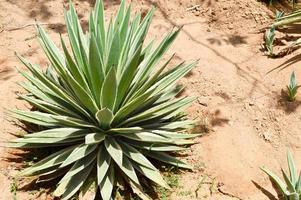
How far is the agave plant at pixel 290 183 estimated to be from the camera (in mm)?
3099

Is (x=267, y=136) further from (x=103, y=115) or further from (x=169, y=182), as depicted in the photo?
(x=103, y=115)

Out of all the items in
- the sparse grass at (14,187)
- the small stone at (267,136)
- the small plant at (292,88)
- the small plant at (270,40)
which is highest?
the small plant at (270,40)

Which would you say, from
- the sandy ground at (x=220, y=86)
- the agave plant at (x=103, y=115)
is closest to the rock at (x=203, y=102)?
the sandy ground at (x=220, y=86)

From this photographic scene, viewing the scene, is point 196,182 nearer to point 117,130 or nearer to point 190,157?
point 190,157

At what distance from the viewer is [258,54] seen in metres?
4.61

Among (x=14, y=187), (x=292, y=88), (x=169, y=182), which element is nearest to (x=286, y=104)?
(x=292, y=88)

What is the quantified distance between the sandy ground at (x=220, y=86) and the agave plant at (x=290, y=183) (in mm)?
131

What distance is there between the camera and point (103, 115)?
2.96 meters

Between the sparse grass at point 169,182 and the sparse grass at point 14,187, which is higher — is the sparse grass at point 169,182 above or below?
below

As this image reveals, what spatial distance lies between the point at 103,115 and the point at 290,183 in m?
1.48

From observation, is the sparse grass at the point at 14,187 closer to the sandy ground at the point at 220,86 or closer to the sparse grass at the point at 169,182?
the sandy ground at the point at 220,86

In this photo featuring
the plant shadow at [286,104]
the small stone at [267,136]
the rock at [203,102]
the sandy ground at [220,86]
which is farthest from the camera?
the rock at [203,102]

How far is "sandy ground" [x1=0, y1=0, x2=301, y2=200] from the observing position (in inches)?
136

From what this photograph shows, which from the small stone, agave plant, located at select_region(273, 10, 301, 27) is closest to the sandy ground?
the small stone
